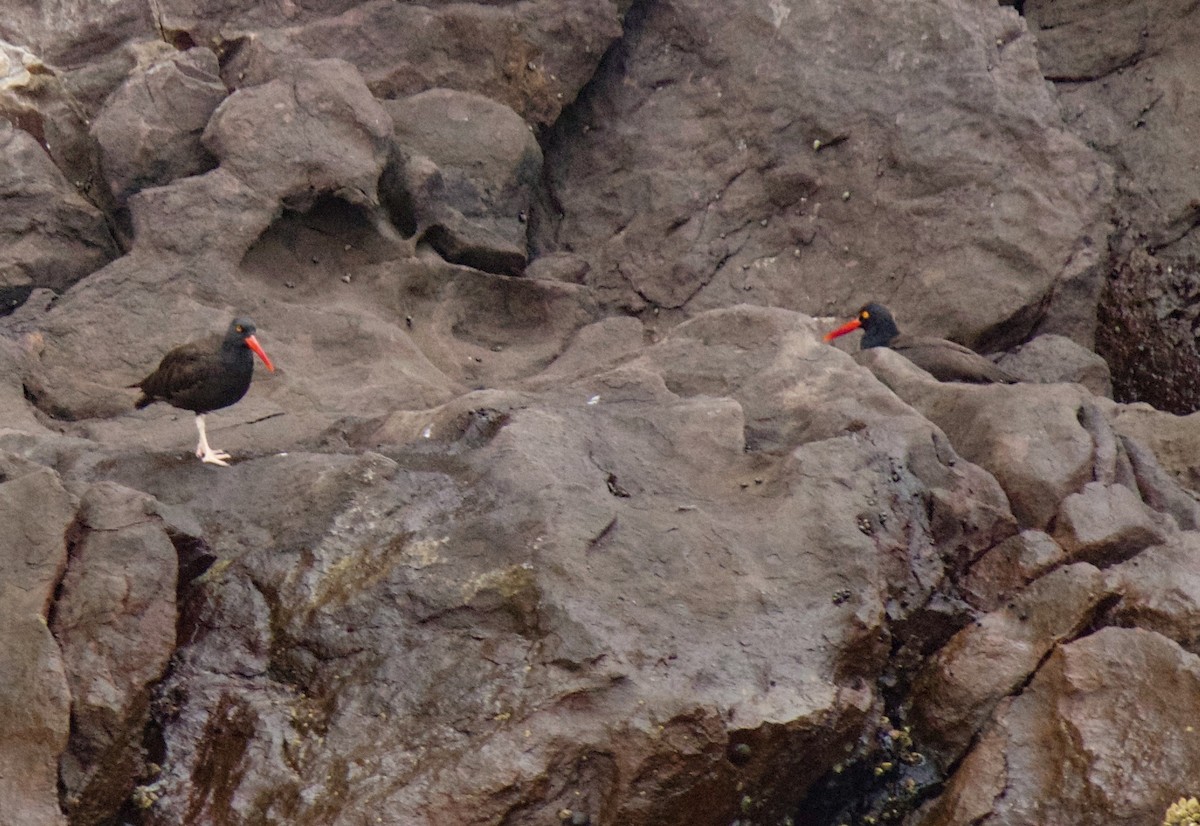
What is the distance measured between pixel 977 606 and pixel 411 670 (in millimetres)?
2497

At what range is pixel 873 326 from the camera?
30.8 feet

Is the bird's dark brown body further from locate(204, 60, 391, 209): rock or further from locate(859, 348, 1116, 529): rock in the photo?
locate(859, 348, 1116, 529): rock

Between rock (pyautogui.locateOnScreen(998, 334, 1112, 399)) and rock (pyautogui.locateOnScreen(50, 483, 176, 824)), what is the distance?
5830 millimetres

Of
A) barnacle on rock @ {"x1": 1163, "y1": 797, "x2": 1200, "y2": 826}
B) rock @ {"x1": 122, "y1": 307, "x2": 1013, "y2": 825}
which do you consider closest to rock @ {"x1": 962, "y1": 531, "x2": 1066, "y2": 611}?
rock @ {"x1": 122, "y1": 307, "x2": 1013, "y2": 825}

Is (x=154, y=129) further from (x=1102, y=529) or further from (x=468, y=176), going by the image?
(x=1102, y=529)

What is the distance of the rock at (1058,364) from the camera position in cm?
934

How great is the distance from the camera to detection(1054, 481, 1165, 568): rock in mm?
6387

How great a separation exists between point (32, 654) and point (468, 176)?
5.39 m

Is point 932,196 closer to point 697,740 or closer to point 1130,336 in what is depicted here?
point 1130,336

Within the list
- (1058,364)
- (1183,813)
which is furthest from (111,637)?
(1058,364)

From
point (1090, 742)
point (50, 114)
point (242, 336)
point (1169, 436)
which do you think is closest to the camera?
point (1090, 742)

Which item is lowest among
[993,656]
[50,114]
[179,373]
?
[50,114]

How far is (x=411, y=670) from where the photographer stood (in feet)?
17.9

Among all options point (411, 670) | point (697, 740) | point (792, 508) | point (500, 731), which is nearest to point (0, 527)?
point (411, 670)
